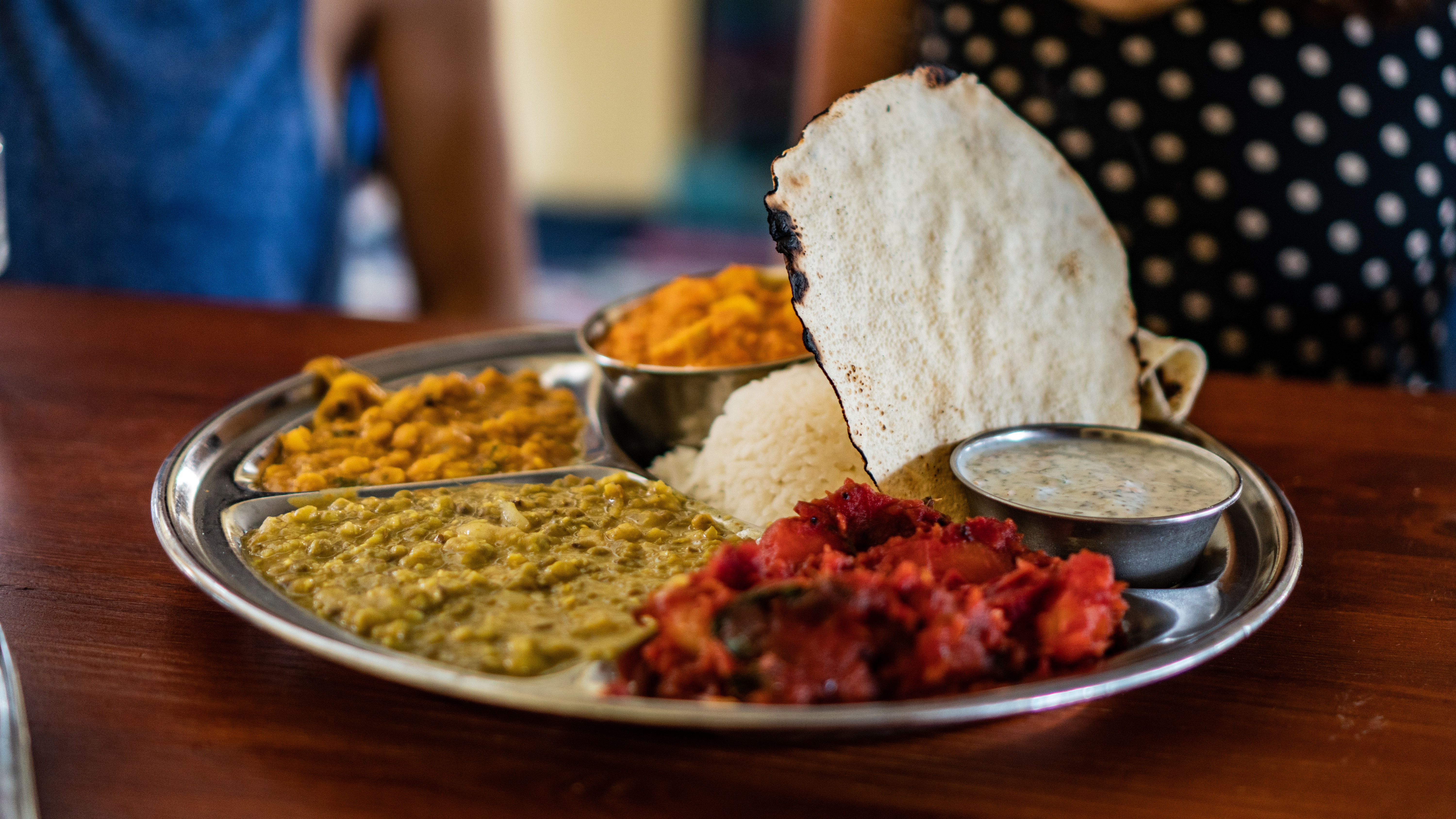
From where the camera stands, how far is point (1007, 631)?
1.13 metres

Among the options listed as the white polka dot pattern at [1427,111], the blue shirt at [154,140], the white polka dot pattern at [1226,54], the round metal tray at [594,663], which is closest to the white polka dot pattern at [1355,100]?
the white polka dot pattern at [1427,111]

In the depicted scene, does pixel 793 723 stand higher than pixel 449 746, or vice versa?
pixel 793 723

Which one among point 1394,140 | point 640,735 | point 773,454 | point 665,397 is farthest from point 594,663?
point 1394,140

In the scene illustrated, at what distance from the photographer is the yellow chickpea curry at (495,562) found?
1171mm

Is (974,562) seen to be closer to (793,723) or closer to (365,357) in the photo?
(793,723)

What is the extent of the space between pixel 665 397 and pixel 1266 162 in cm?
182

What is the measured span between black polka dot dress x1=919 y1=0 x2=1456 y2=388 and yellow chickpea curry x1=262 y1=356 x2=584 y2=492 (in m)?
1.71

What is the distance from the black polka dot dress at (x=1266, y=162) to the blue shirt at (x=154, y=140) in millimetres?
2013

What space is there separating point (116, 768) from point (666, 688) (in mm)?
518

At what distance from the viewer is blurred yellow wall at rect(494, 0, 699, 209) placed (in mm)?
7883

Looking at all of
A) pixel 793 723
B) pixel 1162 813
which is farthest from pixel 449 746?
pixel 1162 813

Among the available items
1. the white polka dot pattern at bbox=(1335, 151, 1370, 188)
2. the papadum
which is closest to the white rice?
the papadum

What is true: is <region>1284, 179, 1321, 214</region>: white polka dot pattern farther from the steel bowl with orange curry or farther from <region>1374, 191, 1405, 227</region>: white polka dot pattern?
the steel bowl with orange curry

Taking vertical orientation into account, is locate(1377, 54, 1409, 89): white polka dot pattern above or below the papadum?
above
